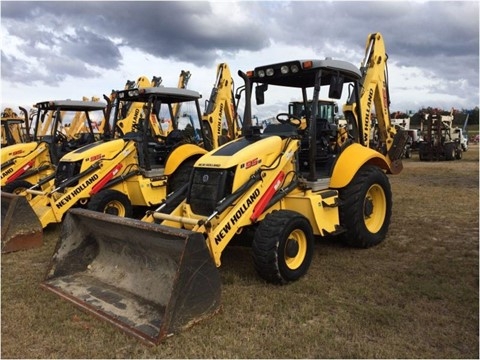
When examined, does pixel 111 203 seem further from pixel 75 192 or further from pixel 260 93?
pixel 260 93

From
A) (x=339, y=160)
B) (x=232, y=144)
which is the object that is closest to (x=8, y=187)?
(x=232, y=144)

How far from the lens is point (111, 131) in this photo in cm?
924

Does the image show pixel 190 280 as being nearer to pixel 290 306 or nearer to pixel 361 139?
pixel 290 306

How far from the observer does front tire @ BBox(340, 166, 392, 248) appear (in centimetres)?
574

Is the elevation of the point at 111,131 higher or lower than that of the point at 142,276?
higher

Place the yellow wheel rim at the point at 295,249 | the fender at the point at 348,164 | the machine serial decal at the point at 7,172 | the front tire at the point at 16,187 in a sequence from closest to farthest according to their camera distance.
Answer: the yellow wheel rim at the point at 295,249, the fender at the point at 348,164, the front tire at the point at 16,187, the machine serial decal at the point at 7,172

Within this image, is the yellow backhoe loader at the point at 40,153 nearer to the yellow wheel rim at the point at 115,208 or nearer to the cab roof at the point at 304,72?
the yellow wheel rim at the point at 115,208

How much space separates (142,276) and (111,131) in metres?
5.51

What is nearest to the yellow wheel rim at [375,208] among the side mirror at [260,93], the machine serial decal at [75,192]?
the side mirror at [260,93]

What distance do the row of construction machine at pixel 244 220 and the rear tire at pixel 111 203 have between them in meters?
2.01

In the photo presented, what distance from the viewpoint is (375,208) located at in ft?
21.1

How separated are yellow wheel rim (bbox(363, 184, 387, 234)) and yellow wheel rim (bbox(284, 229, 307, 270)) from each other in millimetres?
1605

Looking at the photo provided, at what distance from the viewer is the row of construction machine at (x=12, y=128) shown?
12.2 meters

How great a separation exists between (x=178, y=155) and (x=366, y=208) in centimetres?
368
